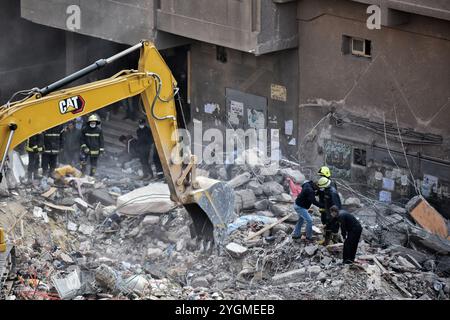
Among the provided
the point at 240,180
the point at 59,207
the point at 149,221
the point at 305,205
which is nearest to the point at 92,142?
the point at 59,207

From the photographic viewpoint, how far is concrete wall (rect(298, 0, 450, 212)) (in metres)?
23.4

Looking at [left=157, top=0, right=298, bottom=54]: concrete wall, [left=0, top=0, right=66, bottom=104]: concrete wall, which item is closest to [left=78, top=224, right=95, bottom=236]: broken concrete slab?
[left=157, top=0, right=298, bottom=54]: concrete wall

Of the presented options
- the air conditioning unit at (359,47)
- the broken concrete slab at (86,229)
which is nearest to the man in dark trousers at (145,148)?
the broken concrete slab at (86,229)

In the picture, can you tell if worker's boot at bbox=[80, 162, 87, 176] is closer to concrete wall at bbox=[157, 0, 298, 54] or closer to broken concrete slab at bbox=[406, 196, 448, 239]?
concrete wall at bbox=[157, 0, 298, 54]

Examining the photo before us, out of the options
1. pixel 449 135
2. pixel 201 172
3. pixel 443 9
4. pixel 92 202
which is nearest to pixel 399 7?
pixel 443 9

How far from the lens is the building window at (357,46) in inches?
968

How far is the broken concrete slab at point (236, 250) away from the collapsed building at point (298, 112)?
0.08 feet

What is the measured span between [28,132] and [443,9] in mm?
8330

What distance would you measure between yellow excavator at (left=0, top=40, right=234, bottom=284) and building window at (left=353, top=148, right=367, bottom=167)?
15.6ft

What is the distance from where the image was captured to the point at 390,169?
24.5 metres

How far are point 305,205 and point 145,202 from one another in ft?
10.6

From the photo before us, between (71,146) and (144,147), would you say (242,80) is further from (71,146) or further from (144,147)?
(71,146)

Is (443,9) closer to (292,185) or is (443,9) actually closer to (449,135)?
(449,135)

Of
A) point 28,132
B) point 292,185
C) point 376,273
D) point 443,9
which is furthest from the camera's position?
point 292,185
